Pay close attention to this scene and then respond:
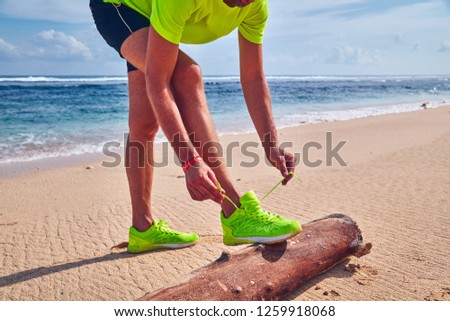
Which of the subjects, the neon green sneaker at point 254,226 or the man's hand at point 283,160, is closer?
the neon green sneaker at point 254,226

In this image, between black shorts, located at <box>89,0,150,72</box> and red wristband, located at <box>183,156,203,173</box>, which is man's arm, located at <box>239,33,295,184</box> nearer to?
black shorts, located at <box>89,0,150,72</box>

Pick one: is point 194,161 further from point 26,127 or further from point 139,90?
point 26,127

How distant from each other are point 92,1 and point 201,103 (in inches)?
39.9

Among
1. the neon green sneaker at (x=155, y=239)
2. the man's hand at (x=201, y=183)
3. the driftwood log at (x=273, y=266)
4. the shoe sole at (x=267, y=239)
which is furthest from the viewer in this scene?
the neon green sneaker at (x=155, y=239)

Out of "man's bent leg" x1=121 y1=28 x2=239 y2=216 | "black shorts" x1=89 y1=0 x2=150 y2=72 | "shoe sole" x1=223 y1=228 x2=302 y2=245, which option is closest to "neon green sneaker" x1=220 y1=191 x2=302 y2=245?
"shoe sole" x1=223 y1=228 x2=302 y2=245

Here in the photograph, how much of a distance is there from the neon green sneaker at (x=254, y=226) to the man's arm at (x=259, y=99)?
0.35m

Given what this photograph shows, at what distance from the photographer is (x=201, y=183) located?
2.08 meters

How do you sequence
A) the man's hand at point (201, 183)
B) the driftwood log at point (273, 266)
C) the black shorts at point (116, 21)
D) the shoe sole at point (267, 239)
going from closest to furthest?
the man's hand at point (201, 183)
the driftwood log at point (273, 266)
the shoe sole at point (267, 239)
the black shorts at point (116, 21)

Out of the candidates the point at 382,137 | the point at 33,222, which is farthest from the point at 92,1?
the point at 382,137

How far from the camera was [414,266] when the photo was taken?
290 centimetres

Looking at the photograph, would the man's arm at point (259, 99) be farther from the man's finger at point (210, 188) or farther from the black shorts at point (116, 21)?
the man's finger at point (210, 188)

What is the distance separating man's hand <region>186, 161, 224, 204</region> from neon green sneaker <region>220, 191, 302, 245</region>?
0.47 meters

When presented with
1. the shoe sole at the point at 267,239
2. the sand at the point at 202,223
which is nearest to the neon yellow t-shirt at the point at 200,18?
the shoe sole at the point at 267,239

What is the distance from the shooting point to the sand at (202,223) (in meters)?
2.71
